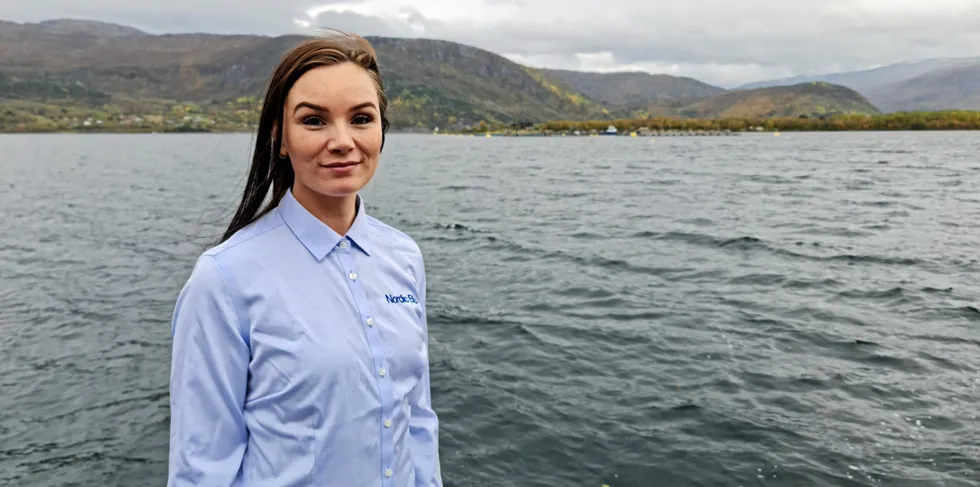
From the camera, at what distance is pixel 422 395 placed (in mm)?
3488

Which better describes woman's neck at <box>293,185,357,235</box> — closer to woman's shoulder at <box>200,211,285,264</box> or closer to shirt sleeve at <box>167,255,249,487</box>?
woman's shoulder at <box>200,211,285,264</box>

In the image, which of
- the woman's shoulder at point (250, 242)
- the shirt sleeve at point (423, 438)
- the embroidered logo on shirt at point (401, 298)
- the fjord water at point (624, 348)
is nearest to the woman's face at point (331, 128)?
the woman's shoulder at point (250, 242)

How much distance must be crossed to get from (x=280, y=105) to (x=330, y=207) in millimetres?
517

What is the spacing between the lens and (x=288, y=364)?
8.95ft

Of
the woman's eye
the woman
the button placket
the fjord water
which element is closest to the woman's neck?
the woman

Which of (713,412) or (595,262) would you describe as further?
(595,262)

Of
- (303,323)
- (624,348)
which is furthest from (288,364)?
(624,348)

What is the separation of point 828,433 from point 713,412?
174 centimetres

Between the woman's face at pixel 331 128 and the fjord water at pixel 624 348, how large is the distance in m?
7.33

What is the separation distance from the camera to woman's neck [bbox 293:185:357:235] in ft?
10.0

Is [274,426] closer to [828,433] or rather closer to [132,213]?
[828,433]

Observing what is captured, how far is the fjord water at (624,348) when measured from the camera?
9734mm

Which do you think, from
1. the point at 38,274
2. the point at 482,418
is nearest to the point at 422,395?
the point at 482,418

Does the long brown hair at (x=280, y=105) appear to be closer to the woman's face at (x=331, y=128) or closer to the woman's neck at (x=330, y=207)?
the woman's face at (x=331, y=128)
